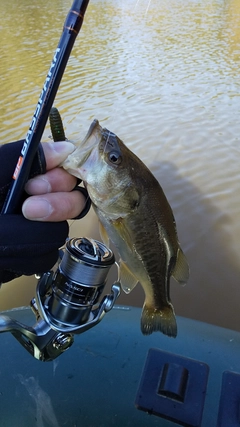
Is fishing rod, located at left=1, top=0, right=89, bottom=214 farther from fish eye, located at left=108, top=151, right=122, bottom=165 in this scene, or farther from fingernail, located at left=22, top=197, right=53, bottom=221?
fish eye, located at left=108, top=151, right=122, bottom=165

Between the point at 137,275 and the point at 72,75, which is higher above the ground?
the point at 137,275

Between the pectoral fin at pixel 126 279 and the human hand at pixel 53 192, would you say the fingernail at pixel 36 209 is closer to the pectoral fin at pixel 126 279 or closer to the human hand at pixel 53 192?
the human hand at pixel 53 192

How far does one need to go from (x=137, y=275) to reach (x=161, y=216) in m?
0.27

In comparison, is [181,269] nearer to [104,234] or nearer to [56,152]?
[104,234]

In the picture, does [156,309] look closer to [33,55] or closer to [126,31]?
[33,55]

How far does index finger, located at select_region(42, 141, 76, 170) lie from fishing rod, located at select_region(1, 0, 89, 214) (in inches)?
3.6

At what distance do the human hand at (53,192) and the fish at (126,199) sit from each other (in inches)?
1.6

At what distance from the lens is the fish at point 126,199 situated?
134 cm

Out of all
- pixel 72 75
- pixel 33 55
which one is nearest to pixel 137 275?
pixel 72 75

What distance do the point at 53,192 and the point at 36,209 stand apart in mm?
105

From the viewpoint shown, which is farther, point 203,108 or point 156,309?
point 203,108

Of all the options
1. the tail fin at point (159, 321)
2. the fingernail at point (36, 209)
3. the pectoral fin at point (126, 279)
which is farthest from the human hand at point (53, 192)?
the tail fin at point (159, 321)

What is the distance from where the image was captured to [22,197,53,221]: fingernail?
3.98ft

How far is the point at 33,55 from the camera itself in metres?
10.3
